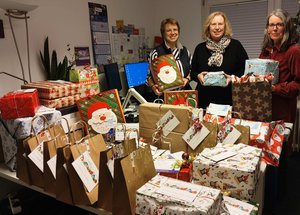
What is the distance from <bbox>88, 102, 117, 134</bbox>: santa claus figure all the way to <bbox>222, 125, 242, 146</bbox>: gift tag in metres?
0.77

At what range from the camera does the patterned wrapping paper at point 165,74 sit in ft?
7.58

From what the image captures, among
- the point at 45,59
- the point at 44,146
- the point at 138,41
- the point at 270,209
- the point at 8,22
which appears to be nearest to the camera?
the point at 44,146

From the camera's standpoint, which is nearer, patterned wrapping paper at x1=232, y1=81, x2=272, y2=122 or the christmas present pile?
patterned wrapping paper at x1=232, y1=81, x2=272, y2=122

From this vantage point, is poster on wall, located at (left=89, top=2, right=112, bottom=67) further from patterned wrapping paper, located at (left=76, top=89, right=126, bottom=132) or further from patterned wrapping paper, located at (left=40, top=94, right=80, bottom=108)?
patterned wrapping paper, located at (left=76, top=89, right=126, bottom=132)

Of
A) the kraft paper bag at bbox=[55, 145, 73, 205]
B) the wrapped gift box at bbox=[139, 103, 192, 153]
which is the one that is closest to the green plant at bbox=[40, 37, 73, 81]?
the wrapped gift box at bbox=[139, 103, 192, 153]

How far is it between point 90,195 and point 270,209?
1.67 m

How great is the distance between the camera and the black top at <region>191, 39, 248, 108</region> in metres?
2.42

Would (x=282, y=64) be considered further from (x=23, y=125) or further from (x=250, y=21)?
(x=250, y=21)

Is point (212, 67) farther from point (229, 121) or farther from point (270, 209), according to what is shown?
point (270, 209)

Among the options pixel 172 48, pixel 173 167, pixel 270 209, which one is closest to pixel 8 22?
pixel 172 48

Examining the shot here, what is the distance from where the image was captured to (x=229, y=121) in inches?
65.0

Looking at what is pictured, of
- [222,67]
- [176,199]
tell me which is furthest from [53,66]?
[176,199]

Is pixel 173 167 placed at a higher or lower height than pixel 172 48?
lower

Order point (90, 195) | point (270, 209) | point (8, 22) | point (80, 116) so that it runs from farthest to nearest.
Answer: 1. point (8, 22)
2. point (270, 209)
3. point (80, 116)
4. point (90, 195)
